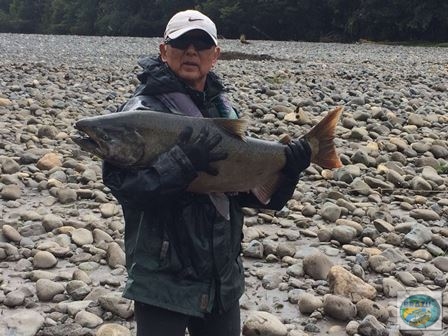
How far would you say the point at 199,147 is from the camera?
8.07ft

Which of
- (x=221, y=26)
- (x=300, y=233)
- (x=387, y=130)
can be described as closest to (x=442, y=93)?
(x=387, y=130)

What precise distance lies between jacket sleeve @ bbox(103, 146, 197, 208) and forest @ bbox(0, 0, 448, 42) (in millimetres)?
49740

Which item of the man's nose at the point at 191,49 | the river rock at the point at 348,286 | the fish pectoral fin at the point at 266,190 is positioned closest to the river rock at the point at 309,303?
the river rock at the point at 348,286

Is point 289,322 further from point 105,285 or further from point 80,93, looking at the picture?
point 80,93

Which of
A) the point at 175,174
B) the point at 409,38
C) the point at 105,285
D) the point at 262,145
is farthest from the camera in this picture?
the point at 409,38

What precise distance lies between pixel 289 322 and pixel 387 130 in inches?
249

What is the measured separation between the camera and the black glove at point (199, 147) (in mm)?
2438

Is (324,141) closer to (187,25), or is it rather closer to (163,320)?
(187,25)

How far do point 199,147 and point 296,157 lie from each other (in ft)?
1.85

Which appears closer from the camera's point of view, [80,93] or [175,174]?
[175,174]

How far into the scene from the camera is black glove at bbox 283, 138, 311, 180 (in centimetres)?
283

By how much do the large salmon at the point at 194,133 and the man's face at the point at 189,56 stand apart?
22 cm

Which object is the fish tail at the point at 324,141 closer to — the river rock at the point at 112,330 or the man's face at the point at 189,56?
the man's face at the point at 189,56

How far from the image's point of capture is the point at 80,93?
12367 millimetres
